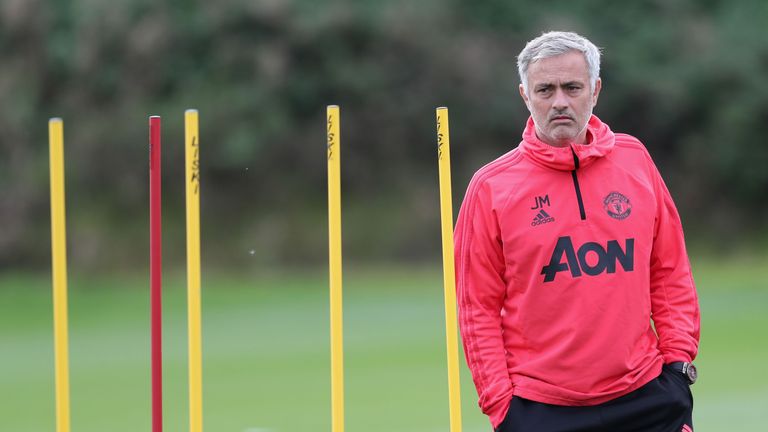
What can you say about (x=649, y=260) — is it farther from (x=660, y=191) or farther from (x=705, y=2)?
(x=705, y=2)

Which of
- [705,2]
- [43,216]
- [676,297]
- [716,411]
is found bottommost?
[716,411]

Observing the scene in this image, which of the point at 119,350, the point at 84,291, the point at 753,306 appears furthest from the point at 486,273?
the point at 84,291

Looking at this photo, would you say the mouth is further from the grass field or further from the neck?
the grass field

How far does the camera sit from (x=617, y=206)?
3.38m

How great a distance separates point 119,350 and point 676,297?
1057 cm

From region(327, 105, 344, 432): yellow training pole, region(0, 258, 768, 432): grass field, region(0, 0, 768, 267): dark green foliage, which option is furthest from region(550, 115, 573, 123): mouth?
region(0, 0, 768, 267): dark green foliage

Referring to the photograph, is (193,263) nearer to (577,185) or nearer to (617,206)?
(577,185)

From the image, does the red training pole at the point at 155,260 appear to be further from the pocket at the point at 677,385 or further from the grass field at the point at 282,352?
the grass field at the point at 282,352

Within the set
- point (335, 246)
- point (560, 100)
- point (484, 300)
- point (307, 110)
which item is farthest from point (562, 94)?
Answer: point (307, 110)

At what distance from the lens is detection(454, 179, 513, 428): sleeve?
3387 millimetres

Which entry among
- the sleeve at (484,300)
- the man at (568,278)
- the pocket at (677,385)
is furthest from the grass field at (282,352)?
the sleeve at (484,300)

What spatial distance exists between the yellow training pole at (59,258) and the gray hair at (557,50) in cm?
134

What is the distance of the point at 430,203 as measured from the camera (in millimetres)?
19781

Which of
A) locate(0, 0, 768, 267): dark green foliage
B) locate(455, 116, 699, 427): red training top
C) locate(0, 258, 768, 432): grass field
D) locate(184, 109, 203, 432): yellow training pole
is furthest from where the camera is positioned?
locate(0, 0, 768, 267): dark green foliage
